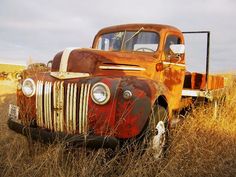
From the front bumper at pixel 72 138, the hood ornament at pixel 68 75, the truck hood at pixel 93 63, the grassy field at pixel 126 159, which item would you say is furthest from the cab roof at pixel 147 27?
the front bumper at pixel 72 138

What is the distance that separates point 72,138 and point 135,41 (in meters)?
2.71

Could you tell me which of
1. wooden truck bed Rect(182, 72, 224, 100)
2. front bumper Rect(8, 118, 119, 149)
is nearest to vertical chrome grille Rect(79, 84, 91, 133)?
front bumper Rect(8, 118, 119, 149)

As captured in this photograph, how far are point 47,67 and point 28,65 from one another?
465mm

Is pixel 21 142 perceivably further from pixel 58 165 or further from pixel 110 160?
pixel 110 160

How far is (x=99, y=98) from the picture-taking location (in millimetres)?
4461

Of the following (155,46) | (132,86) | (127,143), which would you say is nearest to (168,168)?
(127,143)

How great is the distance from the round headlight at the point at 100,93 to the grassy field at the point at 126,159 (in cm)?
62


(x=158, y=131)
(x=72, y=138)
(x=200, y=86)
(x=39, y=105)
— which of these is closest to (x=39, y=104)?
(x=39, y=105)

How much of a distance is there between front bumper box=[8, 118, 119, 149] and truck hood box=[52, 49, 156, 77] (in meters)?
0.89

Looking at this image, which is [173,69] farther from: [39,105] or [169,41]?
[39,105]

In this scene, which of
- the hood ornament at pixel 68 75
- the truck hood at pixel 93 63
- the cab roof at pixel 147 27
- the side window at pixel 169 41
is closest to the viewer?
the hood ornament at pixel 68 75

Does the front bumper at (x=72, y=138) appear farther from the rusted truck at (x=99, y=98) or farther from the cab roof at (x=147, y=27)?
the cab roof at (x=147, y=27)

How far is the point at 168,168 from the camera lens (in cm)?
458

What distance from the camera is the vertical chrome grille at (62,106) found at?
4566mm
